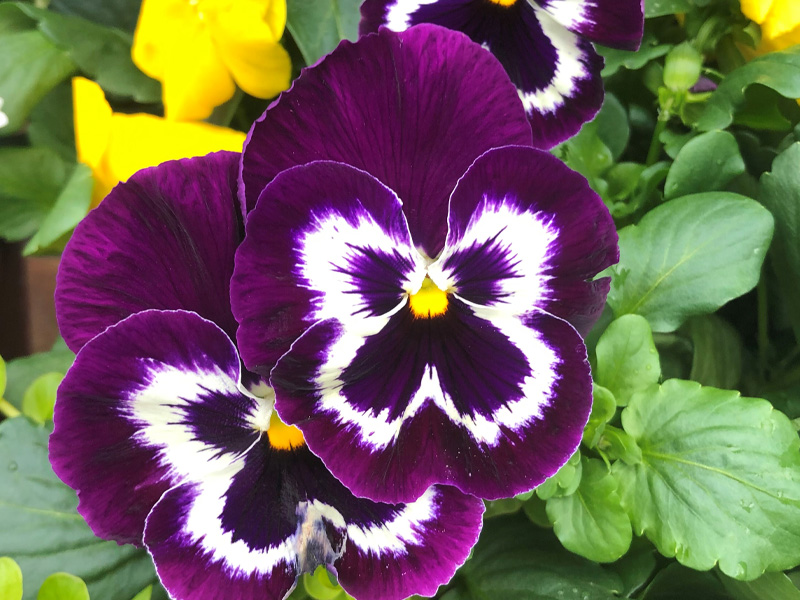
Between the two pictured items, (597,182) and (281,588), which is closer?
(281,588)

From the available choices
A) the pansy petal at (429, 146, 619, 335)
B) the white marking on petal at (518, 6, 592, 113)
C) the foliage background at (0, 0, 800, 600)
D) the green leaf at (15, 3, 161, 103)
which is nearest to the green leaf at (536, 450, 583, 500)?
the foliage background at (0, 0, 800, 600)

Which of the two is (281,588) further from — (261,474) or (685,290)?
(685,290)

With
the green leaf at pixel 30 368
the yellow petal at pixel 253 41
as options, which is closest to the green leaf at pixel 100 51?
the yellow petal at pixel 253 41

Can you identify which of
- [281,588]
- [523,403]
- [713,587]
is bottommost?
[713,587]

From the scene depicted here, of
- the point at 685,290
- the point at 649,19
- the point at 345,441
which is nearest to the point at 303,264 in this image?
the point at 345,441

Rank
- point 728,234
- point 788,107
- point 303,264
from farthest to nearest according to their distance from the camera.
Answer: point 788,107 → point 728,234 → point 303,264

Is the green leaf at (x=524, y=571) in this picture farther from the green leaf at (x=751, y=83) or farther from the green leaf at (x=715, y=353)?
the green leaf at (x=751, y=83)

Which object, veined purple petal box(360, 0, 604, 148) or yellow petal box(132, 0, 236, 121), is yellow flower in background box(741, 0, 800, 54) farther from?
yellow petal box(132, 0, 236, 121)
